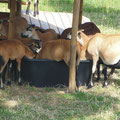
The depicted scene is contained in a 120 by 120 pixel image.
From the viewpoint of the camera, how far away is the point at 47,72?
7.01 meters

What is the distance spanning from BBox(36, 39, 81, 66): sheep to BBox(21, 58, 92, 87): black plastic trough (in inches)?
5.3

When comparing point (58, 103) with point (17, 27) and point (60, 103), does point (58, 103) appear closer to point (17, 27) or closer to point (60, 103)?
point (60, 103)

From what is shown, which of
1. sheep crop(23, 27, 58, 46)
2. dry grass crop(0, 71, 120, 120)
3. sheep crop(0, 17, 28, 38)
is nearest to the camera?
dry grass crop(0, 71, 120, 120)

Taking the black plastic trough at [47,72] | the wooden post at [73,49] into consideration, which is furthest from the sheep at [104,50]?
the wooden post at [73,49]

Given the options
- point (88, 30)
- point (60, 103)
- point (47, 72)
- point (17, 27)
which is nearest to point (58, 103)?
point (60, 103)

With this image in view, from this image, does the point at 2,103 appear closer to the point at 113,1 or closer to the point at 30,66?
the point at 30,66

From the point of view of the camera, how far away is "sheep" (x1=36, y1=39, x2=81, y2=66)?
22.7 feet

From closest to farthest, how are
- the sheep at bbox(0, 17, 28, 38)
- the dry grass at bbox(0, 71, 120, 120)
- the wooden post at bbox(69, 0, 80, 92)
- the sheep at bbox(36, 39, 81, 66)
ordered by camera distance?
the dry grass at bbox(0, 71, 120, 120) < the wooden post at bbox(69, 0, 80, 92) < the sheep at bbox(36, 39, 81, 66) < the sheep at bbox(0, 17, 28, 38)

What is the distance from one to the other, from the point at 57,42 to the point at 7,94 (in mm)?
1441

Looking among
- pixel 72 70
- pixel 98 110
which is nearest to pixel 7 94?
pixel 72 70

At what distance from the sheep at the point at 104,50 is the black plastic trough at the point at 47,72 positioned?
0.20 meters

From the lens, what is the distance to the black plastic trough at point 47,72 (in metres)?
6.95

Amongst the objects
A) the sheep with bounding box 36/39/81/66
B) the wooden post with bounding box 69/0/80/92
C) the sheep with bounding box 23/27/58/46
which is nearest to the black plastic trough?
the sheep with bounding box 36/39/81/66

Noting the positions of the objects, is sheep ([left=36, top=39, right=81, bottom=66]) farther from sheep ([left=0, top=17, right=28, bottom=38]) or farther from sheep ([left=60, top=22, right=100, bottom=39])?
sheep ([left=0, top=17, right=28, bottom=38])
